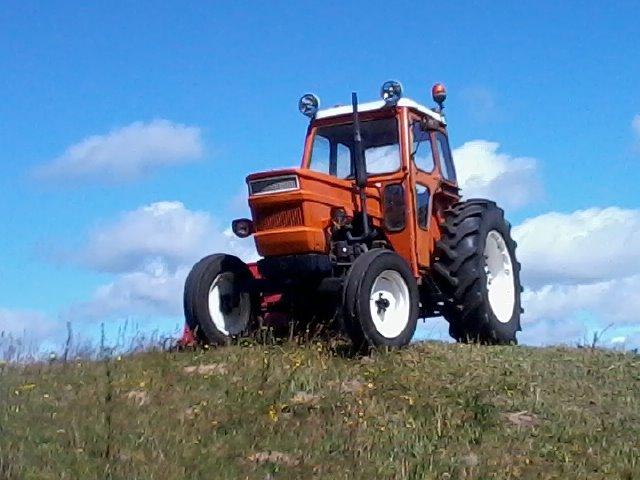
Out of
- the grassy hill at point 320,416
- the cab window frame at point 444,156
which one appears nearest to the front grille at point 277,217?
the grassy hill at point 320,416

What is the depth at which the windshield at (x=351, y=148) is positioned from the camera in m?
11.5

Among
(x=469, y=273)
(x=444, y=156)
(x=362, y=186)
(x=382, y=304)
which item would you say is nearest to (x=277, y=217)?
(x=362, y=186)

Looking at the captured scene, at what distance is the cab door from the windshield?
0.23m

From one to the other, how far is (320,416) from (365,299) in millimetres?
1650

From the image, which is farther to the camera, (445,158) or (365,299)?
(445,158)

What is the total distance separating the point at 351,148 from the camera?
12.0 m

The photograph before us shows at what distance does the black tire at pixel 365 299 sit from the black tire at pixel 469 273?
1157 mm

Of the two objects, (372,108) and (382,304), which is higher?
(372,108)

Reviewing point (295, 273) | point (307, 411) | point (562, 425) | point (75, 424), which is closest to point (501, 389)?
point (562, 425)

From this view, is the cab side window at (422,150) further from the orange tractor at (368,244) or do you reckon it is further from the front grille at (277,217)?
the front grille at (277,217)

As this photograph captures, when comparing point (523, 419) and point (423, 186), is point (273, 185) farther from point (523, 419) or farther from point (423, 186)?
point (523, 419)

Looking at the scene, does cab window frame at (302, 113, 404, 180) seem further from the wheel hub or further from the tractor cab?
the wheel hub

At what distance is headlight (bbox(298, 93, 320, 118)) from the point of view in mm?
12023

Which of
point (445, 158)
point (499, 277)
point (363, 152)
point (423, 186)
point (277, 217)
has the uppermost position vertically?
point (445, 158)
